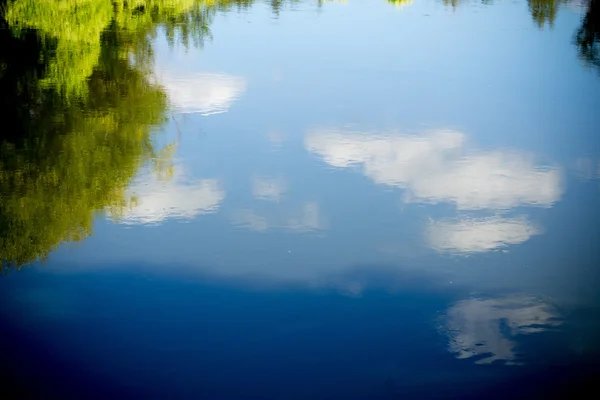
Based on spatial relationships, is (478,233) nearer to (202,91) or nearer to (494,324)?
(494,324)

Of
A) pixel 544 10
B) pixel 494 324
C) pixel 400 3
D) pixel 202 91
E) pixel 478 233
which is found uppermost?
pixel 400 3

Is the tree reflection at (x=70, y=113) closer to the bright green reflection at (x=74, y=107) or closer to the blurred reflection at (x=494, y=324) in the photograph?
the bright green reflection at (x=74, y=107)

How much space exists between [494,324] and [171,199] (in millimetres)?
4109

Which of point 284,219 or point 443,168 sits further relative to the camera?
point 443,168

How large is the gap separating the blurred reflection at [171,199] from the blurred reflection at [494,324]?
10.7 feet

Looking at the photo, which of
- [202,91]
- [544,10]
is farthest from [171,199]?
[544,10]

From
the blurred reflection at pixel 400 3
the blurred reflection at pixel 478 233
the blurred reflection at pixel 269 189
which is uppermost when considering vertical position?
the blurred reflection at pixel 400 3

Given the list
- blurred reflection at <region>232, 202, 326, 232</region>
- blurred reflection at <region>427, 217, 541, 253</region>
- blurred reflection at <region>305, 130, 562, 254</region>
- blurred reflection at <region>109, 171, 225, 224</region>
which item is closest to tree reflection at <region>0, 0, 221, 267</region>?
blurred reflection at <region>109, 171, 225, 224</region>

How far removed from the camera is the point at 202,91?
13844 mm

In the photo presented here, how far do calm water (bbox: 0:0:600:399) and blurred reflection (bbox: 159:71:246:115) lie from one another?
5cm

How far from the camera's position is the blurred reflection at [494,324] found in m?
6.80

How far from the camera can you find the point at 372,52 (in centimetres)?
1742

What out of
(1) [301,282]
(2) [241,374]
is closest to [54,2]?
(1) [301,282]

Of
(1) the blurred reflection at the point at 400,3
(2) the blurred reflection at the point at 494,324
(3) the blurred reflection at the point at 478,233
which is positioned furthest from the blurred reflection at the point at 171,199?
(1) the blurred reflection at the point at 400,3
